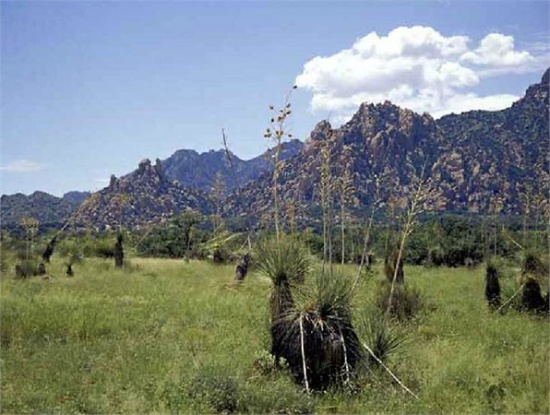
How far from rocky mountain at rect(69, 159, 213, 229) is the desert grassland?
29.3m

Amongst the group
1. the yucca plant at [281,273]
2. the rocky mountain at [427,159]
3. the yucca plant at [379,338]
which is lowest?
the yucca plant at [379,338]

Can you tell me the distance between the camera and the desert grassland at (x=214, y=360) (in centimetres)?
716

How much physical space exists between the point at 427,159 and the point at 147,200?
2312 inches

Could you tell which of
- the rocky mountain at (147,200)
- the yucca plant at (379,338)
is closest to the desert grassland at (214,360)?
the yucca plant at (379,338)

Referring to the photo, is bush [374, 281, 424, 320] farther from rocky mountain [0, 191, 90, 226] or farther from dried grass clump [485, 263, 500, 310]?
rocky mountain [0, 191, 90, 226]

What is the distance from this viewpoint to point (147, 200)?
65875 mm

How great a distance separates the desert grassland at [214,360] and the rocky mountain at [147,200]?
29.3 m

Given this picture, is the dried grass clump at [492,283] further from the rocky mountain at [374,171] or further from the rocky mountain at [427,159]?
the rocky mountain at [427,159]

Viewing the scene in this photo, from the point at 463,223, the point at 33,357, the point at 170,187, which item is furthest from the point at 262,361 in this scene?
the point at 170,187

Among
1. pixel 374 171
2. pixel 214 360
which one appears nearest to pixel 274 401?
pixel 214 360

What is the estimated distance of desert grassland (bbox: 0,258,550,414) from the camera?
7.16m

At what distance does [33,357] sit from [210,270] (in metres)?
14.2

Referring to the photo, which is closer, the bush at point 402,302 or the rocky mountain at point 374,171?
the rocky mountain at point 374,171

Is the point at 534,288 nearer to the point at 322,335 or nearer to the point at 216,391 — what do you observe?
the point at 322,335
